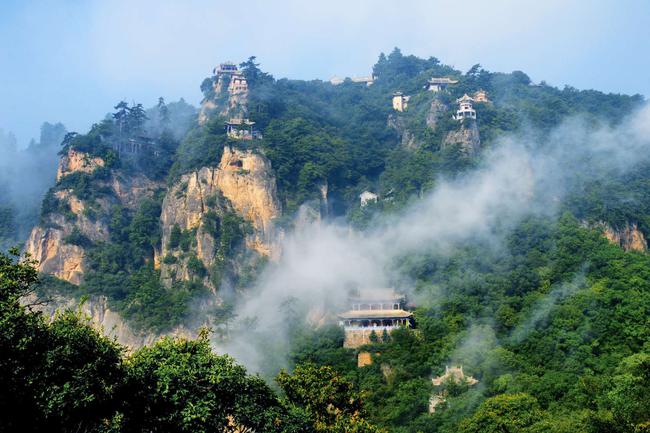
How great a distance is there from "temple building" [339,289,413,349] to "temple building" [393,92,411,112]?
33.2 m

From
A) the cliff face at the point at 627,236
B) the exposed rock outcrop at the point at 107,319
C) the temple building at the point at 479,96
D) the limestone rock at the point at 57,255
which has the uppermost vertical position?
the temple building at the point at 479,96

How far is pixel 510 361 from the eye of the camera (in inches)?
1716

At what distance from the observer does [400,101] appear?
278 ft

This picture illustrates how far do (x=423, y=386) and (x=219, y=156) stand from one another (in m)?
29.5

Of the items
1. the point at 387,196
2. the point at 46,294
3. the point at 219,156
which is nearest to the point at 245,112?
the point at 219,156

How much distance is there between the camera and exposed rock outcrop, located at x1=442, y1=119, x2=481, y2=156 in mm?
68625

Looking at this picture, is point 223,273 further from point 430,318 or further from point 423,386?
point 423,386

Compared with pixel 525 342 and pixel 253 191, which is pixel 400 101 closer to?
pixel 253 191

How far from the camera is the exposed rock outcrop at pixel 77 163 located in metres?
68.8

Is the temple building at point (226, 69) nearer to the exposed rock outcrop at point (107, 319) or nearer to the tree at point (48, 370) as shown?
the exposed rock outcrop at point (107, 319)

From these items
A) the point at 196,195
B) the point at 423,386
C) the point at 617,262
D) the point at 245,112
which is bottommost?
the point at 423,386

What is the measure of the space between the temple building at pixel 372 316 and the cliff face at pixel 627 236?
1535 cm

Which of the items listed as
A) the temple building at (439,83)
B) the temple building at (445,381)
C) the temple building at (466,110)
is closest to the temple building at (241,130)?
the temple building at (466,110)

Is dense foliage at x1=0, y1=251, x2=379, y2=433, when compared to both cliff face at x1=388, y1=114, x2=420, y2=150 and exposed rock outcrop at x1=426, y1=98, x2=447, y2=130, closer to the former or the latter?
cliff face at x1=388, y1=114, x2=420, y2=150
